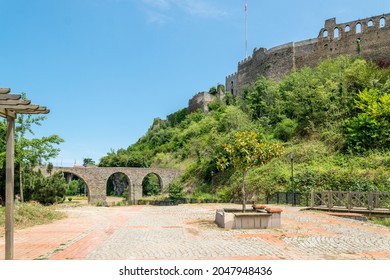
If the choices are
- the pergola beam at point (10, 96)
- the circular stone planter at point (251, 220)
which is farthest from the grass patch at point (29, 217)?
Result: the pergola beam at point (10, 96)

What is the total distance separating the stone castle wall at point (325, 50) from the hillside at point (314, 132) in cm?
238

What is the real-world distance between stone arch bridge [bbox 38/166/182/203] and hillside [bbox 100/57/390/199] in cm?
274

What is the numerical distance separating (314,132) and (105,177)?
2361 cm

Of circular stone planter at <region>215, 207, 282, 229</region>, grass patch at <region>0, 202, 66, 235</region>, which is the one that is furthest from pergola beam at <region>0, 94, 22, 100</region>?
circular stone planter at <region>215, 207, 282, 229</region>

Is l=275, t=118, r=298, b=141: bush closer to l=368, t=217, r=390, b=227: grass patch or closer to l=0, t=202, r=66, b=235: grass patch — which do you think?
l=368, t=217, r=390, b=227: grass patch

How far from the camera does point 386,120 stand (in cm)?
2716

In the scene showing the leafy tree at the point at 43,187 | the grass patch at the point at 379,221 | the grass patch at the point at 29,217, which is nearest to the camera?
the grass patch at the point at 29,217

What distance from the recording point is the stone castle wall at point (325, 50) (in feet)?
131

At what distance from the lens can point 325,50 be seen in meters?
44.6

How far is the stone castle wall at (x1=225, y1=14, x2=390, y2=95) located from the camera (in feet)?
131

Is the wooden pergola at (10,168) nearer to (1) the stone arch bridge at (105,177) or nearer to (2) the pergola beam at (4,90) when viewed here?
(2) the pergola beam at (4,90)
